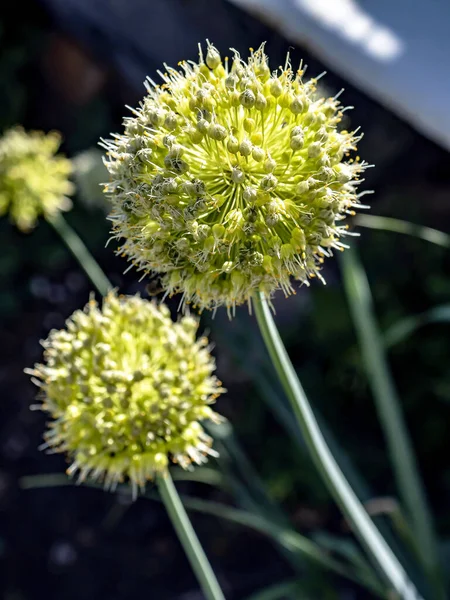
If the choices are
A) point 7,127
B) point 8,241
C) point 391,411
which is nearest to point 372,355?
point 391,411

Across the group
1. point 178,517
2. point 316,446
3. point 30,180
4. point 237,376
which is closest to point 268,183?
point 316,446

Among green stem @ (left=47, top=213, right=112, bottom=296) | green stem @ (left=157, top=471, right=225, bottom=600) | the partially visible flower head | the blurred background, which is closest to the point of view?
green stem @ (left=157, top=471, right=225, bottom=600)

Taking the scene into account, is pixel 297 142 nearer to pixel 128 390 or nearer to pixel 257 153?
pixel 257 153

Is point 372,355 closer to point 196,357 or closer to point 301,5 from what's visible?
point 196,357

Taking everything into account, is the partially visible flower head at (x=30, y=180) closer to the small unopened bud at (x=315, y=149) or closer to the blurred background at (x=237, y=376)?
the blurred background at (x=237, y=376)

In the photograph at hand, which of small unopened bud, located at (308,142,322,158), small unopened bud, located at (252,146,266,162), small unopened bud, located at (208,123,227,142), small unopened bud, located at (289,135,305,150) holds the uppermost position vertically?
small unopened bud, located at (208,123,227,142)

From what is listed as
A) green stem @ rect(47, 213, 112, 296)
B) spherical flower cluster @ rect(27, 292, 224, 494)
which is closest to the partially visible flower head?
green stem @ rect(47, 213, 112, 296)

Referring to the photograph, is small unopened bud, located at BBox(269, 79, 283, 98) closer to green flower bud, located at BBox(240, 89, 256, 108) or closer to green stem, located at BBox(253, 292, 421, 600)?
green flower bud, located at BBox(240, 89, 256, 108)
